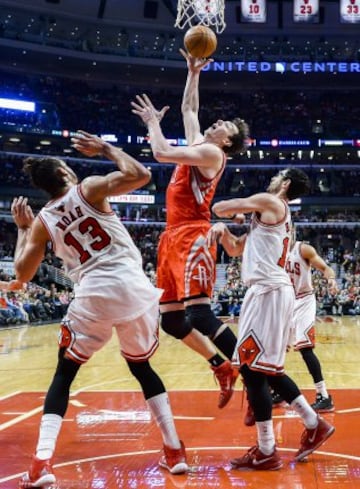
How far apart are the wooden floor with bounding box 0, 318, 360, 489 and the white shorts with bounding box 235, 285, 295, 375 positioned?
0.62 meters

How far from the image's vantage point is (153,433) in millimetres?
4270

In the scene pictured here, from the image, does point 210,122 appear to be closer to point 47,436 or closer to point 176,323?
point 176,323

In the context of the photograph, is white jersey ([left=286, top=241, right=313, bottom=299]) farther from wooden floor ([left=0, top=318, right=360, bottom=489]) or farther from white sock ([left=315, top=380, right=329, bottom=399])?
A: wooden floor ([left=0, top=318, right=360, bottom=489])

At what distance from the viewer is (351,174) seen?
37969 mm

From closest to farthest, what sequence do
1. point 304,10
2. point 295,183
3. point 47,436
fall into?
point 47,436 → point 295,183 → point 304,10

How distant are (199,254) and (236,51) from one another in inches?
1341

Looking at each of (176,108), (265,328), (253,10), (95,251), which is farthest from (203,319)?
(176,108)

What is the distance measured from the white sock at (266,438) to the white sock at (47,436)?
1.17 meters

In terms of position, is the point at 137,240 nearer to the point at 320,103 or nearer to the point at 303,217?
the point at 303,217

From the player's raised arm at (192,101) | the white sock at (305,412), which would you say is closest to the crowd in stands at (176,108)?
the player's raised arm at (192,101)

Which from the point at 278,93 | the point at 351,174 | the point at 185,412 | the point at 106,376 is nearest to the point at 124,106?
the point at 278,93

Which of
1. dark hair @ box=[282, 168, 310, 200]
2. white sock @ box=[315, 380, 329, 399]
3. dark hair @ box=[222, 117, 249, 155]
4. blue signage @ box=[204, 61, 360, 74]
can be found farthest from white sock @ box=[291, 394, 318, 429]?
blue signage @ box=[204, 61, 360, 74]

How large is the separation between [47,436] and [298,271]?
10.5ft

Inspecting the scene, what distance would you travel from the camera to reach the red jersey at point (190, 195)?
4.14 metres
